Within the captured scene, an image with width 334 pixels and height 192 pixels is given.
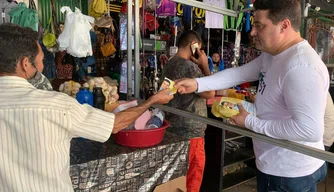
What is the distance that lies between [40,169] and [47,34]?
106 inches

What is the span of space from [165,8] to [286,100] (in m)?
2.99

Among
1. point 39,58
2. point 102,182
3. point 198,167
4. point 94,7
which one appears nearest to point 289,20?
point 39,58

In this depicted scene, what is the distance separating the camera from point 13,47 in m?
1.04

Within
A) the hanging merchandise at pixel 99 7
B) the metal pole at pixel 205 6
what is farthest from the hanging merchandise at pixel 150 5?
the metal pole at pixel 205 6

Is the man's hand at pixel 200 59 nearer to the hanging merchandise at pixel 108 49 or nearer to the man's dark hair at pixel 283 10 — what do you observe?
the man's dark hair at pixel 283 10

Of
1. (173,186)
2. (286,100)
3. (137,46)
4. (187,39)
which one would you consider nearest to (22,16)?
(137,46)

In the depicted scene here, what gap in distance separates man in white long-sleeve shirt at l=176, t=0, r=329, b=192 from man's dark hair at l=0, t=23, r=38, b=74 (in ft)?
2.89

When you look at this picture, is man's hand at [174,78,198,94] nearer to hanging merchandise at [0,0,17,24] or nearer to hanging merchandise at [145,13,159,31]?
hanging merchandise at [0,0,17,24]

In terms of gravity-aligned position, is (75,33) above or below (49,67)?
above

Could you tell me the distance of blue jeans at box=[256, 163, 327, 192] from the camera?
1.27 metres

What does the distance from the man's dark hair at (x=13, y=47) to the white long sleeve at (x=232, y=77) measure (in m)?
0.92

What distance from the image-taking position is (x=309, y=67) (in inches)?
42.3

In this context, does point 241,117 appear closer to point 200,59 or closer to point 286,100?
point 286,100

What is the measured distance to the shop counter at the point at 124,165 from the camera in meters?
1.47
